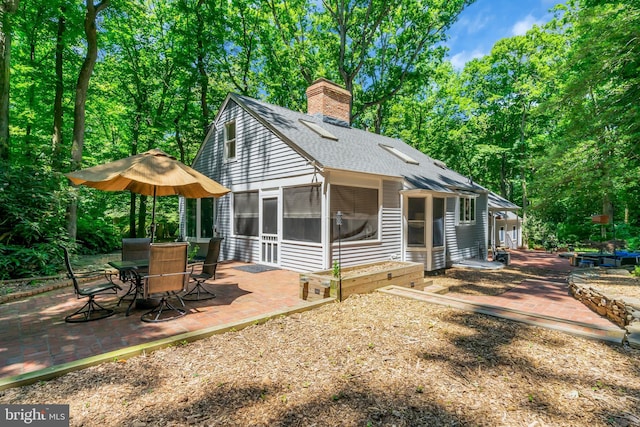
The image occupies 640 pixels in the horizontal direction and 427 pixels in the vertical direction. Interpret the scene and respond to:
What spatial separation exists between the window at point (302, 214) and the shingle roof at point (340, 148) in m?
1.09

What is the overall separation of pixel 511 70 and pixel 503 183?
8.99 m

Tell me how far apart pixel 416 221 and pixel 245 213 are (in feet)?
20.1

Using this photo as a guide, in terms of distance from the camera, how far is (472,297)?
7238 mm

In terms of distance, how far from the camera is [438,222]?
34.3 ft

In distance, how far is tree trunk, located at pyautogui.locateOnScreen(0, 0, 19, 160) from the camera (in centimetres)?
781

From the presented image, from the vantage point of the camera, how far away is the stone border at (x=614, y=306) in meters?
3.77

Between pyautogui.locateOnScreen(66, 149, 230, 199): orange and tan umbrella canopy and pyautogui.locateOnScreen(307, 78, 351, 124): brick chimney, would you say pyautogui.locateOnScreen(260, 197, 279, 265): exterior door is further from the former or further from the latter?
pyautogui.locateOnScreen(307, 78, 351, 124): brick chimney

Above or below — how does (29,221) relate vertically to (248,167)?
below

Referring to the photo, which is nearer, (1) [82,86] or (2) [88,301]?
(2) [88,301]

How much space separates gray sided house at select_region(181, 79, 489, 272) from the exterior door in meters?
0.03

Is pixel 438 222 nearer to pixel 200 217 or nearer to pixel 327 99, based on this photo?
pixel 327 99

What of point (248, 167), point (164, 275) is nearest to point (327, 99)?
point (248, 167)

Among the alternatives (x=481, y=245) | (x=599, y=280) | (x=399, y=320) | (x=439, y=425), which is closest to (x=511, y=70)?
(x=481, y=245)

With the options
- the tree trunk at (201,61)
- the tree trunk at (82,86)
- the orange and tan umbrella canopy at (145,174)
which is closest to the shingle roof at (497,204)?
the orange and tan umbrella canopy at (145,174)
